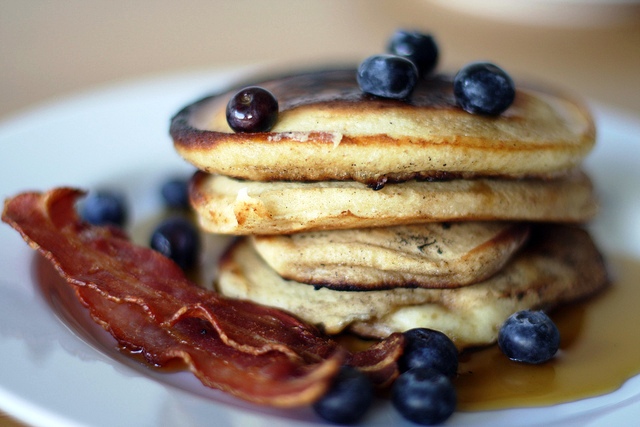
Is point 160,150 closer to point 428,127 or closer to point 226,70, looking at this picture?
point 226,70

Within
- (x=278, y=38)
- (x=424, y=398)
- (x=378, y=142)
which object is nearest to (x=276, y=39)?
(x=278, y=38)

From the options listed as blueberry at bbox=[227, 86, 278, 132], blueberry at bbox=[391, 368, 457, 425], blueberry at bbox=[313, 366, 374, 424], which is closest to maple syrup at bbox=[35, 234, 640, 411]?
blueberry at bbox=[391, 368, 457, 425]

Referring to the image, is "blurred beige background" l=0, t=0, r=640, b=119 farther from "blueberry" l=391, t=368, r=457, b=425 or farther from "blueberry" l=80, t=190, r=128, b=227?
"blueberry" l=391, t=368, r=457, b=425

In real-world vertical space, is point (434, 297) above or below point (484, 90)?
below

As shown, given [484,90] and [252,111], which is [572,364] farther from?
[252,111]

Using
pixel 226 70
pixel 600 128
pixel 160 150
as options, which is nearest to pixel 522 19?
pixel 600 128

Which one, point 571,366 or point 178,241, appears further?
point 178,241
